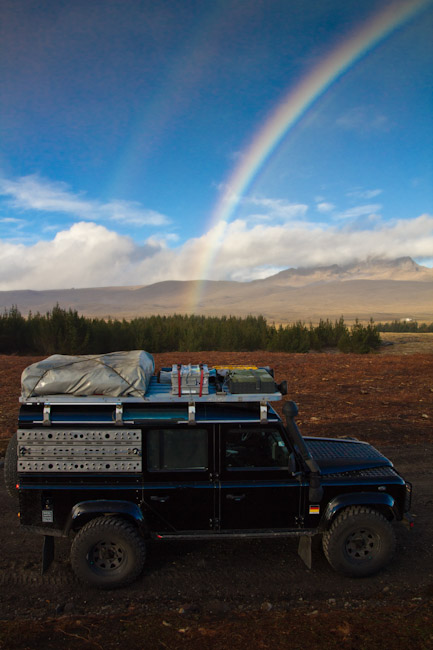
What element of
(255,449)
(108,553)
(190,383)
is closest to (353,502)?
(255,449)

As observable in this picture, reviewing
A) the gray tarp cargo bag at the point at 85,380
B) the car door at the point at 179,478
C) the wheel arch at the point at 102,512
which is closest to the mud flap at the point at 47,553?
the wheel arch at the point at 102,512

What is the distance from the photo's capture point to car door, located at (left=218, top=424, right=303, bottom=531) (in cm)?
564

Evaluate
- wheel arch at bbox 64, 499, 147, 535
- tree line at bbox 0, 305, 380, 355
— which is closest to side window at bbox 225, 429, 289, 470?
wheel arch at bbox 64, 499, 147, 535

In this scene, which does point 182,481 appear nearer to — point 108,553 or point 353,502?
point 108,553

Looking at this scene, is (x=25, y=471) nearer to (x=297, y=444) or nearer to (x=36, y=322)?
(x=297, y=444)

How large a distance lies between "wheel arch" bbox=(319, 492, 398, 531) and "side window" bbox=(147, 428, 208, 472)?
161 cm

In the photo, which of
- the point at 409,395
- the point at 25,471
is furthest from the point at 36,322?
the point at 25,471

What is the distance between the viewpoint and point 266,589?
215 inches

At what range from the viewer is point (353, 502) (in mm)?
5680

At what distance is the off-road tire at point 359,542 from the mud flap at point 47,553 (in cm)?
346

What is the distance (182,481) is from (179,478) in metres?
0.05

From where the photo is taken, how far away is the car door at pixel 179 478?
18.3ft

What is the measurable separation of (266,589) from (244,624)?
733 millimetres

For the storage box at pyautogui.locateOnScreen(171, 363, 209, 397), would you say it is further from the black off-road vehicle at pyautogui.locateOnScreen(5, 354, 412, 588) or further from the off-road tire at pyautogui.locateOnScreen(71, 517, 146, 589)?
the off-road tire at pyautogui.locateOnScreen(71, 517, 146, 589)
